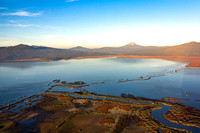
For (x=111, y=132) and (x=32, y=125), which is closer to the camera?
(x=111, y=132)

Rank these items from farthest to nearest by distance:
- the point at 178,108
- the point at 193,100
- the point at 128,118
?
the point at 193,100
the point at 178,108
the point at 128,118

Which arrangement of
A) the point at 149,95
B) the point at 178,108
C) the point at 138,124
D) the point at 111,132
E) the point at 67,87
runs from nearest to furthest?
1. the point at 111,132
2. the point at 138,124
3. the point at 178,108
4. the point at 149,95
5. the point at 67,87

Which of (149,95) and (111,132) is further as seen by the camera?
(149,95)

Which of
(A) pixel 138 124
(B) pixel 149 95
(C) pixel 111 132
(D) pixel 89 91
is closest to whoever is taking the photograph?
(C) pixel 111 132

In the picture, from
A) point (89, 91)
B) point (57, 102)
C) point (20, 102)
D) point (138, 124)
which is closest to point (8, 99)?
point (20, 102)

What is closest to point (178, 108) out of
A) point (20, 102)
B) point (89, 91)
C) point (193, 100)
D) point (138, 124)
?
point (193, 100)

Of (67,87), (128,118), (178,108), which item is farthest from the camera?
(67,87)

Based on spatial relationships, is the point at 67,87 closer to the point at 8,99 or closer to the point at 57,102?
the point at 57,102

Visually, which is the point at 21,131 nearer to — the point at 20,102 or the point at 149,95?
the point at 20,102
